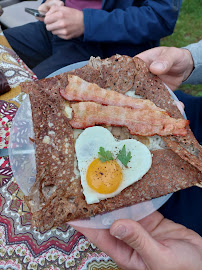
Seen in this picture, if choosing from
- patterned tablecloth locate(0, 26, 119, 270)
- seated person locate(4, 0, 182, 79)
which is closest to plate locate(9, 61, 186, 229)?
patterned tablecloth locate(0, 26, 119, 270)

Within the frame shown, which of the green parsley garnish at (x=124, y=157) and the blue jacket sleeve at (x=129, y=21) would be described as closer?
the green parsley garnish at (x=124, y=157)

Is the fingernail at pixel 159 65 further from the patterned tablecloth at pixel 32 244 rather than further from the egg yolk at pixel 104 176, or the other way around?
the patterned tablecloth at pixel 32 244

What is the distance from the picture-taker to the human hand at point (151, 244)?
1.38 metres

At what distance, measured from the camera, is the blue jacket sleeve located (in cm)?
239

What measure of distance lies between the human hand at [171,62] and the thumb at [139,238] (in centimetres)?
121

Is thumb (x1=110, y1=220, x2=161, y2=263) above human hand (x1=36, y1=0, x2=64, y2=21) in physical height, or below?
below

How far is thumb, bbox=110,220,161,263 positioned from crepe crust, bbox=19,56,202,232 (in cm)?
22

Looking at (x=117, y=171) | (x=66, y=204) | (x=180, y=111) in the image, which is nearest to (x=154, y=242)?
(x=117, y=171)

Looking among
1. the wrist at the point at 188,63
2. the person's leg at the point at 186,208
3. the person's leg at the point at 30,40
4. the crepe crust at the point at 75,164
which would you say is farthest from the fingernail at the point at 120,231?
the person's leg at the point at 30,40

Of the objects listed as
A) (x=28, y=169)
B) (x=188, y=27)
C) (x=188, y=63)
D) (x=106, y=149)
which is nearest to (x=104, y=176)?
(x=106, y=149)

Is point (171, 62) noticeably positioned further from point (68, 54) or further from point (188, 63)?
point (68, 54)

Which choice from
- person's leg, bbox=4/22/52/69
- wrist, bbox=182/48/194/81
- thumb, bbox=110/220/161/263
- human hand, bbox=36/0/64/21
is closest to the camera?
thumb, bbox=110/220/161/263

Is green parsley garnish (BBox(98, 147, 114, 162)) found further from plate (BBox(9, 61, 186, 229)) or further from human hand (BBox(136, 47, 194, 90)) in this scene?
human hand (BBox(136, 47, 194, 90))

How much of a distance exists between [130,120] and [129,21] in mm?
1195
